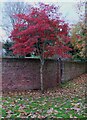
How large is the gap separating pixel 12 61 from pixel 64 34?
1.99 meters

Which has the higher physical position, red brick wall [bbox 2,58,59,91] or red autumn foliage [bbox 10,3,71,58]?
red autumn foliage [bbox 10,3,71,58]

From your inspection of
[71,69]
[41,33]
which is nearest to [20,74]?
[41,33]

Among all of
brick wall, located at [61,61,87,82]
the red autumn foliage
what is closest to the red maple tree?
the red autumn foliage

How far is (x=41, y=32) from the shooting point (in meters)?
6.91

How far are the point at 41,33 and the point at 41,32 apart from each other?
42 mm

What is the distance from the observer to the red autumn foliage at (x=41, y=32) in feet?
22.4

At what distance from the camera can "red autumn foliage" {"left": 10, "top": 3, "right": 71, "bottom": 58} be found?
6840 millimetres

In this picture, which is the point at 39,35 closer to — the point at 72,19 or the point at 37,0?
the point at 37,0

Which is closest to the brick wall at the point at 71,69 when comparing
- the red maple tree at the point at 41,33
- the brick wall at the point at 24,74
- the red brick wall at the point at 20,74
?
the brick wall at the point at 24,74

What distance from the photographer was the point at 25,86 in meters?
7.62

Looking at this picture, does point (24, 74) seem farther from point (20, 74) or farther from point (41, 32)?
point (41, 32)

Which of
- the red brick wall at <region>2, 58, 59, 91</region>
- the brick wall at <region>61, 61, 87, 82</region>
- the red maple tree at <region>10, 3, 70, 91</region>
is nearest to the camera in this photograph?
the red maple tree at <region>10, 3, 70, 91</region>

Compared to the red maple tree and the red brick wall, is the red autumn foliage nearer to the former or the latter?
the red maple tree

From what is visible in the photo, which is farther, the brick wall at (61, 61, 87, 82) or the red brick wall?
the brick wall at (61, 61, 87, 82)
